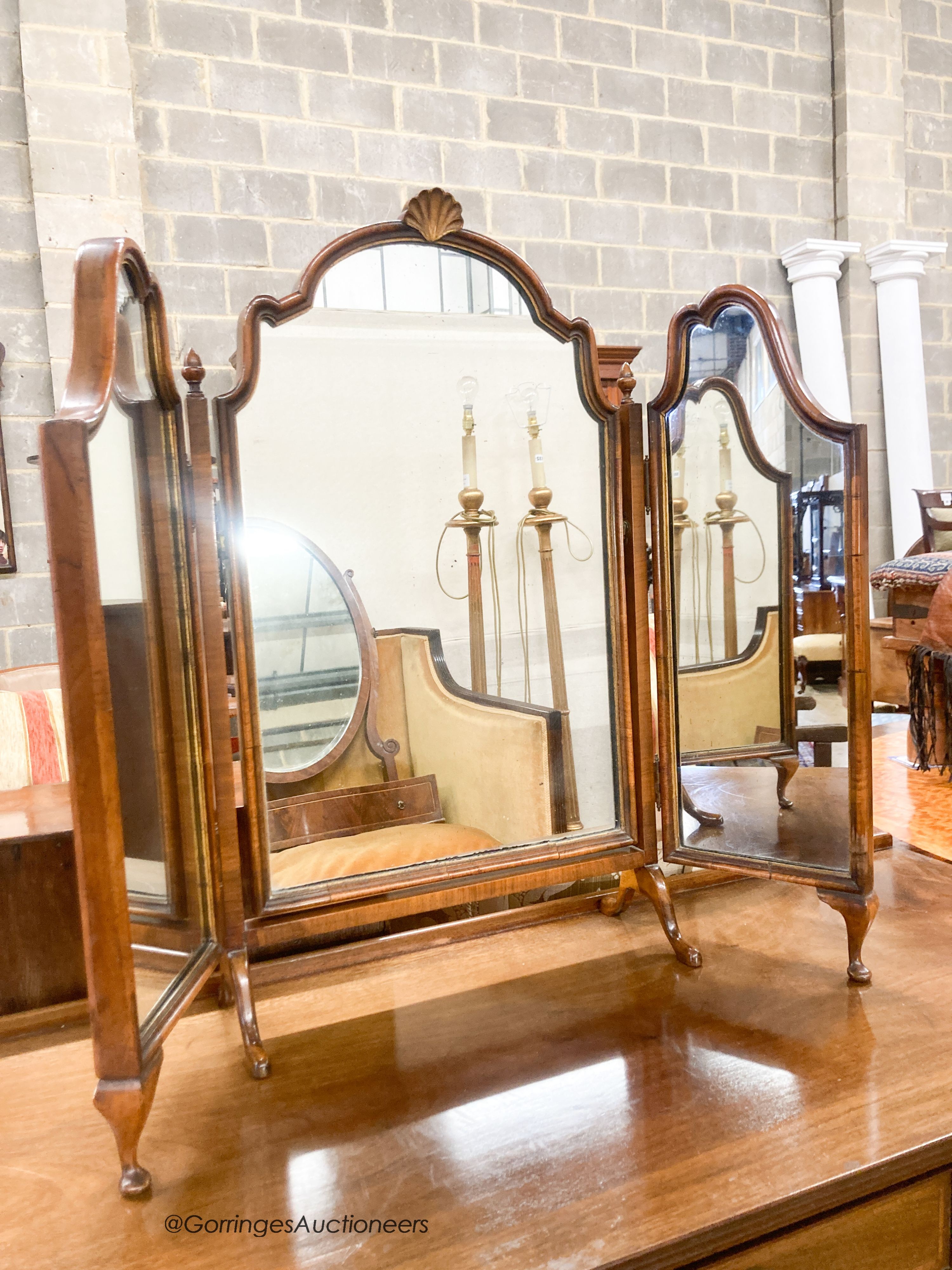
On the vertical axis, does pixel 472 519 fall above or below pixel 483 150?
below

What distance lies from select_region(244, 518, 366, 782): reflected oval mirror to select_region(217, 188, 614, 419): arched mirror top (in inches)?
6.6

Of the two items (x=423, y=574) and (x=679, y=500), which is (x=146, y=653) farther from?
(x=679, y=500)

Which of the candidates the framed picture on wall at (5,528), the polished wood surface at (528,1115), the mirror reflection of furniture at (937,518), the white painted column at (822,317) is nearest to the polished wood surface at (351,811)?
the polished wood surface at (528,1115)

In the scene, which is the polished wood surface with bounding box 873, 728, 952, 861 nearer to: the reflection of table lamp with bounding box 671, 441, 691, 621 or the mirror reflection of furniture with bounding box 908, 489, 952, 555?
the reflection of table lamp with bounding box 671, 441, 691, 621

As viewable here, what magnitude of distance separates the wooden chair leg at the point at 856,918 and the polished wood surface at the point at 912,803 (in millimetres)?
522

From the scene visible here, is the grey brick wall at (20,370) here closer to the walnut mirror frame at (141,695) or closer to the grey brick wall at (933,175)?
the walnut mirror frame at (141,695)

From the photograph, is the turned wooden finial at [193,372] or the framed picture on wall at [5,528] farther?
the framed picture on wall at [5,528]

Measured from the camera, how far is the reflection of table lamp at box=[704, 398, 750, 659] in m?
1.19

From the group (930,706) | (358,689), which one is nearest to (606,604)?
(358,689)

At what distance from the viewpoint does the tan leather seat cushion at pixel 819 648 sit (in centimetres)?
Answer: 112

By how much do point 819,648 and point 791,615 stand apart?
63 millimetres

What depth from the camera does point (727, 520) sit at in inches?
47.5

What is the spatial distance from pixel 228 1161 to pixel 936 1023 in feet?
2.39

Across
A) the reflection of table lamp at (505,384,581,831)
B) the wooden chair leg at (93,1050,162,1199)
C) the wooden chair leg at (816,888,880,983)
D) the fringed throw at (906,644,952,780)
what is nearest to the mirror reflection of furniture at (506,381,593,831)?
the reflection of table lamp at (505,384,581,831)
